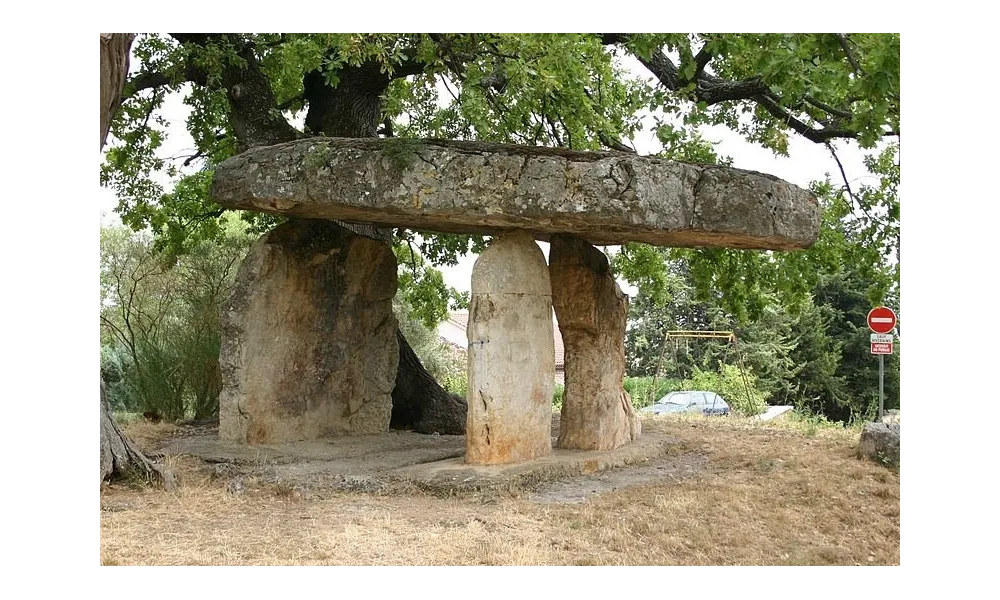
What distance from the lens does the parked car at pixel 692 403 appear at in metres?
19.6

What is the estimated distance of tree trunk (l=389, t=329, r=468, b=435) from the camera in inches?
453

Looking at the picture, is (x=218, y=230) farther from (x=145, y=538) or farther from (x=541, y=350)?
(x=145, y=538)

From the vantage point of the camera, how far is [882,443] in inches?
347

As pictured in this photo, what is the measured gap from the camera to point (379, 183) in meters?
7.29

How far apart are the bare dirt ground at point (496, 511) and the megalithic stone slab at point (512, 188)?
84.3 inches

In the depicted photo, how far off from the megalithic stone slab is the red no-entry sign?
6.81m

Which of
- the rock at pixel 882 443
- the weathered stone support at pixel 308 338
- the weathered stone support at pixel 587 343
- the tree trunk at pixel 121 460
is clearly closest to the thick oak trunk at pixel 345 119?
the weathered stone support at pixel 308 338

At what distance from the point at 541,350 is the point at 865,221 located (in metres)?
5.47

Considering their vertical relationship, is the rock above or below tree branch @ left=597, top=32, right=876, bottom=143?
below

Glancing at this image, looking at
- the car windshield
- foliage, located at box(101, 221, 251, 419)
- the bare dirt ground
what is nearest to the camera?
the bare dirt ground

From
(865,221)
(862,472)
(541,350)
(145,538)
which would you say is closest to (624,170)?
(541,350)

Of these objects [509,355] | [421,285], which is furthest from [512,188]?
[421,285]

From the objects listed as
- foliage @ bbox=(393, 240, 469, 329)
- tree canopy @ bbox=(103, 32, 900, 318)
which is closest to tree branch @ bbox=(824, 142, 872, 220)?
tree canopy @ bbox=(103, 32, 900, 318)

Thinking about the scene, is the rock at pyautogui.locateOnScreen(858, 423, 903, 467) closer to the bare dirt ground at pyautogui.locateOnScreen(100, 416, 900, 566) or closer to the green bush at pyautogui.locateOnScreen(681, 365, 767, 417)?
the bare dirt ground at pyautogui.locateOnScreen(100, 416, 900, 566)
